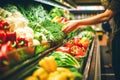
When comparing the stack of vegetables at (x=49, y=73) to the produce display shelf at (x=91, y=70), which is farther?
the produce display shelf at (x=91, y=70)

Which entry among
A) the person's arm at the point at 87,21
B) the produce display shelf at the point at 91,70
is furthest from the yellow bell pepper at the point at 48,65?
the person's arm at the point at 87,21

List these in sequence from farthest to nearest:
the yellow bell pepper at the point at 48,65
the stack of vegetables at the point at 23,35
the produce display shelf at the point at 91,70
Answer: the produce display shelf at the point at 91,70, the yellow bell pepper at the point at 48,65, the stack of vegetables at the point at 23,35

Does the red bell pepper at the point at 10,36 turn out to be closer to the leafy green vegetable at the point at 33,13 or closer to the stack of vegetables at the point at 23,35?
the stack of vegetables at the point at 23,35

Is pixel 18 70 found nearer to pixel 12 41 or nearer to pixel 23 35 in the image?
pixel 12 41

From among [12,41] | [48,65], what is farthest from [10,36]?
[48,65]

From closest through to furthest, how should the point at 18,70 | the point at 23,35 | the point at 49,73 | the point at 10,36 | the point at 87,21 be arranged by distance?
the point at 18,70, the point at 49,73, the point at 10,36, the point at 23,35, the point at 87,21

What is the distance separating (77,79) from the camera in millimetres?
1516

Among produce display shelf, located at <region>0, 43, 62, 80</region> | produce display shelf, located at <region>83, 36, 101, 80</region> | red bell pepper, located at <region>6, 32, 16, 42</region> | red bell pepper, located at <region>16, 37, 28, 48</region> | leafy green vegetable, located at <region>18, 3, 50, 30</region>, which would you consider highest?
leafy green vegetable, located at <region>18, 3, 50, 30</region>

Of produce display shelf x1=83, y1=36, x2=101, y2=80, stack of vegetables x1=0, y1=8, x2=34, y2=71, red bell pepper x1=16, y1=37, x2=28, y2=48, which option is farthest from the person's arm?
red bell pepper x1=16, y1=37, x2=28, y2=48

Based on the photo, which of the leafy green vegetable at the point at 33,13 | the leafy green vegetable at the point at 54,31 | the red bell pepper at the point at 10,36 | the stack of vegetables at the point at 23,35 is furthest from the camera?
the leafy green vegetable at the point at 33,13

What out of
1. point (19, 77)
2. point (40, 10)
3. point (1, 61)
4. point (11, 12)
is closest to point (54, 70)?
point (19, 77)

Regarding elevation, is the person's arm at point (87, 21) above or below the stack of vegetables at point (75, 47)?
above

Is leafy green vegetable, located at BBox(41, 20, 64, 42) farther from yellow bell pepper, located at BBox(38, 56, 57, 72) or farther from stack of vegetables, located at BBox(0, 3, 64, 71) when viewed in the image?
yellow bell pepper, located at BBox(38, 56, 57, 72)

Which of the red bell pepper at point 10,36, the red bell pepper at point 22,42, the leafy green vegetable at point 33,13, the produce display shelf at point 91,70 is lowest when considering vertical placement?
the produce display shelf at point 91,70
